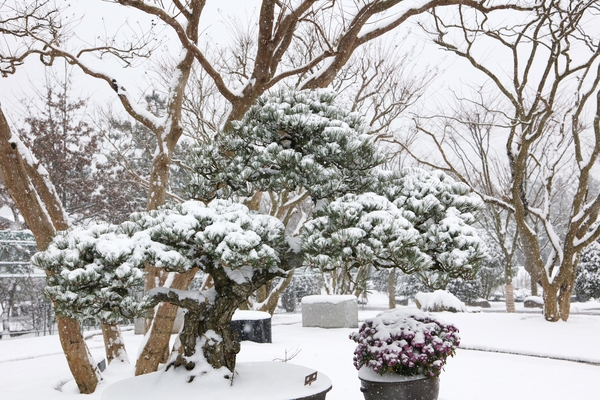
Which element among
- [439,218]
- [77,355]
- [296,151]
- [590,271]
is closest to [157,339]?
[77,355]

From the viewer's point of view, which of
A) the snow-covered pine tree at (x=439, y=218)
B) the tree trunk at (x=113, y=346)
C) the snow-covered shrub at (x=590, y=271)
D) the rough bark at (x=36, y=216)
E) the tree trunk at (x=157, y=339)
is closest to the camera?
the snow-covered pine tree at (x=439, y=218)

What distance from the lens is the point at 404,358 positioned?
3.80 metres

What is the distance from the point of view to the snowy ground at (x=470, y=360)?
16.4 feet

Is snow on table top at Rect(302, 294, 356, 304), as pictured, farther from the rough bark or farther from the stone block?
the rough bark

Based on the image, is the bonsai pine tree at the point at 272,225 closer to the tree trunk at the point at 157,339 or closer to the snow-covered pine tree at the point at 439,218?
the snow-covered pine tree at the point at 439,218

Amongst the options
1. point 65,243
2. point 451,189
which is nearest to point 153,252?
point 65,243

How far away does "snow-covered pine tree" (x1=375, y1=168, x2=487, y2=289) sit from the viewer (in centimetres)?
311

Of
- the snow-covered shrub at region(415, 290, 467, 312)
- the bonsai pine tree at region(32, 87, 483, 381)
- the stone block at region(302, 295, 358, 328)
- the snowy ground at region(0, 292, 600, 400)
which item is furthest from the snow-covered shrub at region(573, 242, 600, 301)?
the bonsai pine tree at region(32, 87, 483, 381)

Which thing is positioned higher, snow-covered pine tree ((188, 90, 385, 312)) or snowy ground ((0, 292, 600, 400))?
snow-covered pine tree ((188, 90, 385, 312))

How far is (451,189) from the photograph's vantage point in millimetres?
3529

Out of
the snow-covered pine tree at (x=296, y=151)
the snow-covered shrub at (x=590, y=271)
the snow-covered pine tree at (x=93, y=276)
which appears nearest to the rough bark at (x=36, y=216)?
the snow-covered pine tree at (x=296, y=151)

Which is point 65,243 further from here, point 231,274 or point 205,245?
point 231,274

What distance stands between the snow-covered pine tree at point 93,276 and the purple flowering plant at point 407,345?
2158mm

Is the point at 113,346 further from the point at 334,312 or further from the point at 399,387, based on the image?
the point at 334,312
